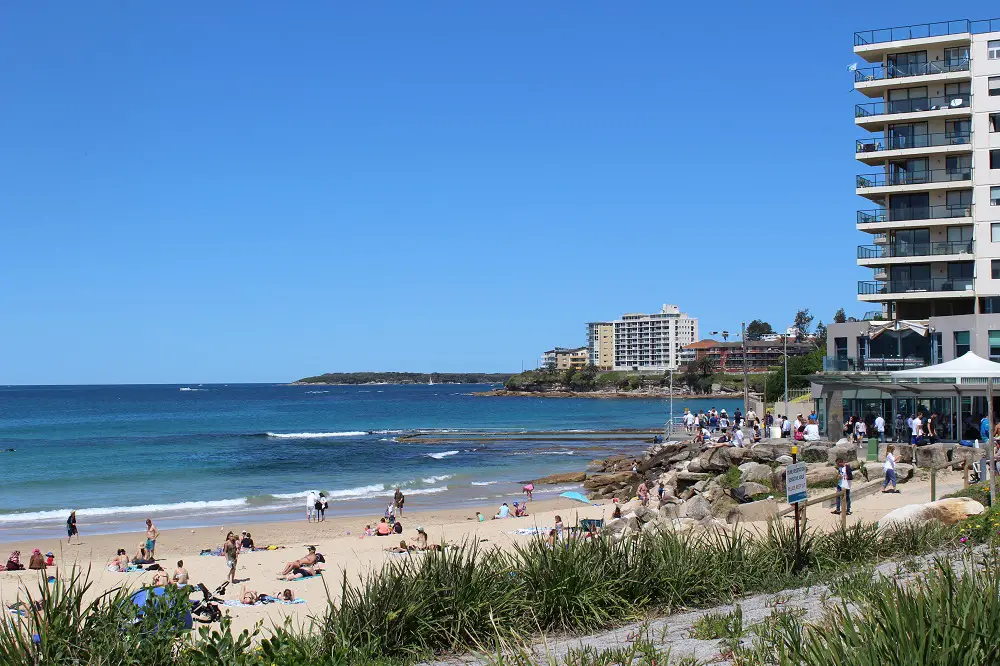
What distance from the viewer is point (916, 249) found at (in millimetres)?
43594

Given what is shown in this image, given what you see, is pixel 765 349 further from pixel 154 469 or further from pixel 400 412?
pixel 154 469

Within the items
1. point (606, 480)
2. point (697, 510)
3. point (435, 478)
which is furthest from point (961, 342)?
point (435, 478)

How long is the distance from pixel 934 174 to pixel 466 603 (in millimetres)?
41826

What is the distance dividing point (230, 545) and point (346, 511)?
52.0 ft

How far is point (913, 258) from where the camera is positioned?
142ft

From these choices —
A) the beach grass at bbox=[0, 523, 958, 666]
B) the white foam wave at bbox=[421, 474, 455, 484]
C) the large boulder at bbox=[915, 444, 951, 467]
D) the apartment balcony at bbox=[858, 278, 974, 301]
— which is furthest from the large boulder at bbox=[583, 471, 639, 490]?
the beach grass at bbox=[0, 523, 958, 666]

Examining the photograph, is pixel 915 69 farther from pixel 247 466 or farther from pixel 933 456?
pixel 247 466

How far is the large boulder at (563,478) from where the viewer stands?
44406 mm

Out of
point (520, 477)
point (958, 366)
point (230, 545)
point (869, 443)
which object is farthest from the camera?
point (520, 477)

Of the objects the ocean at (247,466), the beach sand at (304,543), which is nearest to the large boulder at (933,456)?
the beach sand at (304,543)

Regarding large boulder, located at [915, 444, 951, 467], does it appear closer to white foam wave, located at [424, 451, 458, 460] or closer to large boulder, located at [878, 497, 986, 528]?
large boulder, located at [878, 497, 986, 528]

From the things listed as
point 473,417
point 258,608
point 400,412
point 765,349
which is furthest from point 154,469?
point 765,349

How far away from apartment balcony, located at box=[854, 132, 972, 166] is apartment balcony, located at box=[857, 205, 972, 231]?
8.66 ft

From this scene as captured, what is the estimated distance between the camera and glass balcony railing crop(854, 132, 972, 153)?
42219 mm
